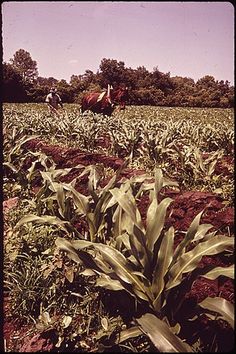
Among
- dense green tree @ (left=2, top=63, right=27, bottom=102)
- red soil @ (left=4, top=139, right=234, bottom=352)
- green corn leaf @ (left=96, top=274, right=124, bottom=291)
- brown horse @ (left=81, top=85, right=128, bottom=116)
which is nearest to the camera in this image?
green corn leaf @ (left=96, top=274, right=124, bottom=291)

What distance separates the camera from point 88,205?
7.95ft

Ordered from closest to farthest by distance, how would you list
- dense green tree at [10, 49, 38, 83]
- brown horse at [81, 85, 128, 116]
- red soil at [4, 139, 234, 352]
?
red soil at [4, 139, 234, 352], brown horse at [81, 85, 128, 116], dense green tree at [10, 49, 38, 83]

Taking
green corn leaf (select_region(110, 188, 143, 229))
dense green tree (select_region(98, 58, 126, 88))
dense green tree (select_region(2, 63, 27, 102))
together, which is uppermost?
dense green tree (select_region(98, 58, 126, 88))

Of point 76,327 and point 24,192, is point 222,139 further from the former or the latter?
point 76,327

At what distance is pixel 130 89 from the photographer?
36.3m

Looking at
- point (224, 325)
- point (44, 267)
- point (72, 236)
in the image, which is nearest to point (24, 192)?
point (72, 236)

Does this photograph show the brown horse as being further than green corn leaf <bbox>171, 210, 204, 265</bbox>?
Yes

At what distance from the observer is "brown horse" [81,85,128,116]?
462 inches

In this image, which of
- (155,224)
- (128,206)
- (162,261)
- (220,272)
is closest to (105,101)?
(128,206)

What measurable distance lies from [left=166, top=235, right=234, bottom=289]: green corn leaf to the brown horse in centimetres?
1033

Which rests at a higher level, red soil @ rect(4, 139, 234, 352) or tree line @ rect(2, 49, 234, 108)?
tree line @ rect(2, 49, 234, 108)

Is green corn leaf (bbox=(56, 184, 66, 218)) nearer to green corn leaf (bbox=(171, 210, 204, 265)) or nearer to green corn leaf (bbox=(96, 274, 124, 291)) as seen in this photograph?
green corn leaf (bbox=(96, 274, 124, 291))

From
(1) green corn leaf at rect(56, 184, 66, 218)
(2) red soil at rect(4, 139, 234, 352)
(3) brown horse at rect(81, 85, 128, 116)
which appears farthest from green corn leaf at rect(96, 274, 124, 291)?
(3) brown horse at rect(81, 85, 128, 116)

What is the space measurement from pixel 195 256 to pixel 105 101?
1073 centimetres
